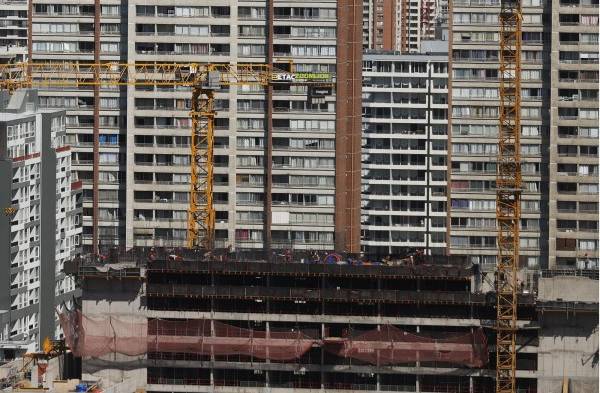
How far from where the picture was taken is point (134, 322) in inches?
6914

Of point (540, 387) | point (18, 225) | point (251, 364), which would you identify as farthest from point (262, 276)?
point (18, 225)

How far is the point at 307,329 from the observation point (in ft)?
571

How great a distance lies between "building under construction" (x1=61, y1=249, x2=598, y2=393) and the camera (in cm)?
17225

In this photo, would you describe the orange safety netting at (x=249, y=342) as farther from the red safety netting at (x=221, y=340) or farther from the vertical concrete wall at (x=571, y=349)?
the vertical concrete wall at (x=571, y=349)

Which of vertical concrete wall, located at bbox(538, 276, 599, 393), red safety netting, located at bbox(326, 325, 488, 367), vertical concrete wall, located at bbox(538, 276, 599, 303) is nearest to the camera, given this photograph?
vertical concrete wall, located at bbox(538, 276, 599, 303)

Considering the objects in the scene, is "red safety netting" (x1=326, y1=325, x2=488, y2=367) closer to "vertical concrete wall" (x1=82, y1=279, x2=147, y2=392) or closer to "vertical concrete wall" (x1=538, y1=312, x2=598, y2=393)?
"vertical concrete wall" (x1=538, y1=312, x2=598, y2=393)

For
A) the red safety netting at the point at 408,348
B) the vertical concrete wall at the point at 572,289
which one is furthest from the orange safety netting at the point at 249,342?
the vertical concrete wall at the point at 572,289

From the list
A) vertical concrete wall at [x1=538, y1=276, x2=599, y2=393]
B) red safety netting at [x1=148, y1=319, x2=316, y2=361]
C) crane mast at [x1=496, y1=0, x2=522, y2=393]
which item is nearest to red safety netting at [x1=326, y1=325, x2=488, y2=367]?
crane mast at [x1=496, y1=0, x2=522, y2=393]

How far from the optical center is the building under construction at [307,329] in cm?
17225

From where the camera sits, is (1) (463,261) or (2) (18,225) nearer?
(1) (463,261)

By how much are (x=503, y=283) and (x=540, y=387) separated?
7038mm

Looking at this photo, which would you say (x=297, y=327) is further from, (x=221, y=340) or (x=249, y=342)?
(x=221, y=340)

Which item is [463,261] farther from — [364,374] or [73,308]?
[73,308]

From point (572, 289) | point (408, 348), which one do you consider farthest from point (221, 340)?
point (572, 289)
